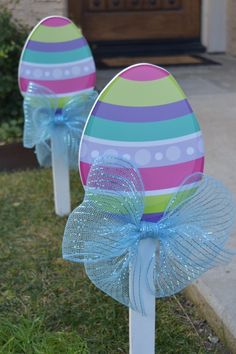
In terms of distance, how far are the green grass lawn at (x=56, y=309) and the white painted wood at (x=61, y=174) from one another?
0.08 metres

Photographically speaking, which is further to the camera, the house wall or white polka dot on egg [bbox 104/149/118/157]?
the house wall

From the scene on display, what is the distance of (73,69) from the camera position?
3.94 meters

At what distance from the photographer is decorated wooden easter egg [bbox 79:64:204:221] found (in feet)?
7.13

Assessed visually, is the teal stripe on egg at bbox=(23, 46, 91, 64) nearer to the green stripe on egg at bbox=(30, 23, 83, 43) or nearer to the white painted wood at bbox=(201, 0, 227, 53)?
the green stripe on egg at bbox=(30, 23, 83, 43)

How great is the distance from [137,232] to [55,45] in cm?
203

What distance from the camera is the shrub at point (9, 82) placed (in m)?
5.92

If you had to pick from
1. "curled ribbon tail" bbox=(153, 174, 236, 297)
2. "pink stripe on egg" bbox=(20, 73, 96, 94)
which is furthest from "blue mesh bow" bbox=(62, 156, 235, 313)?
"pink stripe on egg" bbox=(20, 73, 96, 94)

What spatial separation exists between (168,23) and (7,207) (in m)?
5.09

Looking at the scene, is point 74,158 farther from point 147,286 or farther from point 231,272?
point 147,286

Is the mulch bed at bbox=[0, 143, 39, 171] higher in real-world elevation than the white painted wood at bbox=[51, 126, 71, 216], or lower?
lower

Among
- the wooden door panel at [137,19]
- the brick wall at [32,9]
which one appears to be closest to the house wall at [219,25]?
the wooden door panel at [137,19]

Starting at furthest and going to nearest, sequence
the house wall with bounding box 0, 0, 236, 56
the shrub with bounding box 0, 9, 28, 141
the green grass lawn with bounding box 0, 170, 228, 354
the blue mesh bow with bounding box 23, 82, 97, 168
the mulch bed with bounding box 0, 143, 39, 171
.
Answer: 1. the house wall with bounding box 0, 0, 236, 56
2. the shrub with bounding box 0, 9, 28, 141
3. the mulch bed with bounding box 0, 143, 39, 171
4. the blue mesh bow with bounding box 23, 82, 97, 168
5. the green grass lawn with bounding box 0, 170, 228, 354

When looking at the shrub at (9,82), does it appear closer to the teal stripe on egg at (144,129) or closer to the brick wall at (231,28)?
the brick wall at (231,28)

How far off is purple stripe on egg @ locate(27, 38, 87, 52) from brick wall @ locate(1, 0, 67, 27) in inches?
114
